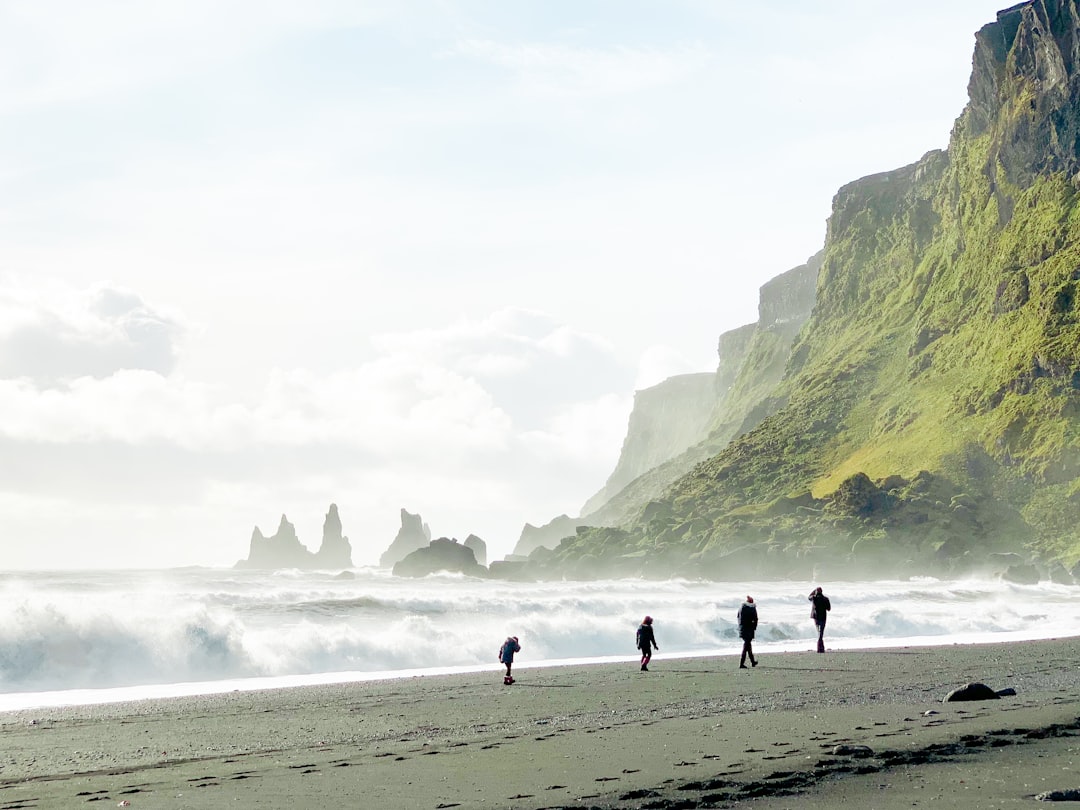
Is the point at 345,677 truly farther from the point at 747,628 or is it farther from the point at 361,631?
the point at 747,628

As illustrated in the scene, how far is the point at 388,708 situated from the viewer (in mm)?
21719

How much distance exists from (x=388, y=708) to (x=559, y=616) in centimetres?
2272

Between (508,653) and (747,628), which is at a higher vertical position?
(747,628)

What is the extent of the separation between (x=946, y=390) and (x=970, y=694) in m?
129

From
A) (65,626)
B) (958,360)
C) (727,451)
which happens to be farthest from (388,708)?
(727,451)

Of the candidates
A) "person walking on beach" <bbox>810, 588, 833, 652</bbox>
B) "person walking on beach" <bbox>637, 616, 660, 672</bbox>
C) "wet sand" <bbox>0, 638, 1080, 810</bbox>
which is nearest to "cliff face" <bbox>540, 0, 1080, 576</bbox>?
"person walking on beach" <bbox>810, 588, 833, 652</bbox>

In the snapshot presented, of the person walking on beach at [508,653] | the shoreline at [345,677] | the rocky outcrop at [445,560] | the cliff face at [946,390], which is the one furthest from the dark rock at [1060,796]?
the rocky outcrop at [445,560]

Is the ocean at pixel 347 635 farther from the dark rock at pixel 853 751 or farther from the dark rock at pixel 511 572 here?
the dark rock at pixel 511 572

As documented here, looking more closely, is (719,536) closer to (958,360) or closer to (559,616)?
(958,360)

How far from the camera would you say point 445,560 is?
5463 inches

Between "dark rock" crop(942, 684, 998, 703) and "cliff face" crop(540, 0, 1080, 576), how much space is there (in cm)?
9754

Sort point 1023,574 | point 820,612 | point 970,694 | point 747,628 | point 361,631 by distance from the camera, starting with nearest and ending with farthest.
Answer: point 970,694
point 747,628
point 820,612
point 361,631
point 1023,574

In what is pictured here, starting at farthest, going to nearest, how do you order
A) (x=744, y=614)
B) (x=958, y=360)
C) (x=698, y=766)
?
1. (x=958, y=360)
2. (x=744, y=614)
3. (x=698, y=766)

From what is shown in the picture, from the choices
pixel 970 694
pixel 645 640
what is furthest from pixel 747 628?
pixel 970 694
